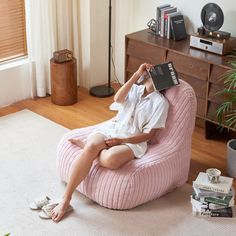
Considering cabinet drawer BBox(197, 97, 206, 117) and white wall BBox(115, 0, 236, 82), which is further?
white wall BBox(115, 0, 236, 82)

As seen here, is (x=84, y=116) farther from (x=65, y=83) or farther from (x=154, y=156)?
(x=154, y=156)

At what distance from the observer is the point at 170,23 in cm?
438

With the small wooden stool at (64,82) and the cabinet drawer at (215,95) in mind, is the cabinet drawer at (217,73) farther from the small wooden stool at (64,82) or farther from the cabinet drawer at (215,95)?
the small wooden stool at (64,82)

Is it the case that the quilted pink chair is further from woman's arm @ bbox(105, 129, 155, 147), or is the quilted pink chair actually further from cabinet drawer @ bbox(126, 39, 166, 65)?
cabinet drawer @ bbox(126, 39, 166, 65)

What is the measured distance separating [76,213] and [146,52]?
1.66m

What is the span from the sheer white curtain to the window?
0.12 metres

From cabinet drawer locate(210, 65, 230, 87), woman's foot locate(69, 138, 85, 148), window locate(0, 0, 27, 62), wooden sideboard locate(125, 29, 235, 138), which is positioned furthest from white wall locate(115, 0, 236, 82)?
woman's foot locate(69, 138, 85, 148)

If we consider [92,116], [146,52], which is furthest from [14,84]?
[146,52]

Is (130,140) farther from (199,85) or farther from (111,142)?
(199,85)

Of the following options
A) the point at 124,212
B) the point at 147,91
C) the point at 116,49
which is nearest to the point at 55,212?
the point at 124,212

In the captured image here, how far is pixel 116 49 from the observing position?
5168mm

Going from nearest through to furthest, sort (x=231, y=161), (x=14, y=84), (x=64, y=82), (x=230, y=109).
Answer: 1. (x=231, y=161)
2. (x=230, y=109)
3. (x=64, y=82)
4. (x=14, y=84)

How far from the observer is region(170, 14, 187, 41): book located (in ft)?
14.3

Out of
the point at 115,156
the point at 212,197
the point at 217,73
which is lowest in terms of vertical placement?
the point at 212,197
